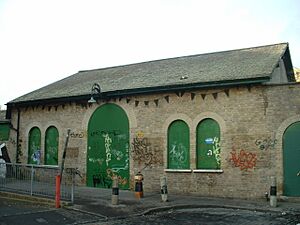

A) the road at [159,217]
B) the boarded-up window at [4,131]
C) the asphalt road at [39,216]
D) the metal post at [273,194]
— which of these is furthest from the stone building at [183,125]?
the asphalt road at [39,216]

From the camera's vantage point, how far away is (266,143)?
49.8ft

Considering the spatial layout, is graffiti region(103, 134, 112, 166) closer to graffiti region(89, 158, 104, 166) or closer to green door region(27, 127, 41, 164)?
graffiti region(89, 158, 104, 166)

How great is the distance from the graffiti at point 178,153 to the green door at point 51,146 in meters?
6.96

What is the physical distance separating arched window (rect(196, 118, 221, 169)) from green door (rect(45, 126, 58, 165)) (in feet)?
27.0

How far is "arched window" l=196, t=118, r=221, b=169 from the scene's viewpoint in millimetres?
16250

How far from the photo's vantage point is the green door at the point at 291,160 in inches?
578

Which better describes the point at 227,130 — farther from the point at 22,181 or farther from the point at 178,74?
the point at 22,181

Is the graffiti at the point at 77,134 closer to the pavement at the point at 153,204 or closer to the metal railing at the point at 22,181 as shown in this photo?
the metal railing at the point at 22,181

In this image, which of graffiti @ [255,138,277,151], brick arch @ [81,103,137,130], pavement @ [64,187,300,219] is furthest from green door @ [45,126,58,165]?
graffiti @ [255,138,277,151]

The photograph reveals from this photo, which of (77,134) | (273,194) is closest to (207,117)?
(273,194)

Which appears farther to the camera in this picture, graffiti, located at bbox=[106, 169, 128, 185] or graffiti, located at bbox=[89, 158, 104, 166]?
graffiti, located at bbox=[89, 158, 104, 166]

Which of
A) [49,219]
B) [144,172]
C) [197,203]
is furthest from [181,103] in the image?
[49,219]

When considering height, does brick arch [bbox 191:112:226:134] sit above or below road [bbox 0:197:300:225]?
above

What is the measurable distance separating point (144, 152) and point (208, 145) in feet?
9.96
